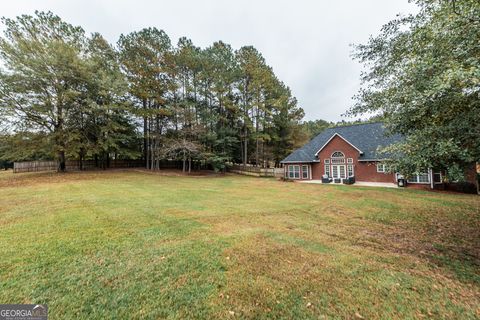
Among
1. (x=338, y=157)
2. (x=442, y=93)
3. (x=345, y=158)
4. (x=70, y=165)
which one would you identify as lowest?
(x=70, y=165)

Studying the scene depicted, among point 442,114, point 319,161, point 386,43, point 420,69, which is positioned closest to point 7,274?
point 420,69

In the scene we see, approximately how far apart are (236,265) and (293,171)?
2118 centimetres

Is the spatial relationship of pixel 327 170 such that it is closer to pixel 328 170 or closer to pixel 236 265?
pixel 328 170

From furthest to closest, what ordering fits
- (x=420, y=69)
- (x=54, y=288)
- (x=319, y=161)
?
1. (x=319, y=161)
2. (x=420, y=69)
3. (x=54, y=288)

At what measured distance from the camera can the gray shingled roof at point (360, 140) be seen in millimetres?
18841

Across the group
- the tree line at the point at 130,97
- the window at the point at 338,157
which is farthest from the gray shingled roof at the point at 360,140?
the tree line at the point at 130,97

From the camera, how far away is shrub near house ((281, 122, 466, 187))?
1875 centimetres

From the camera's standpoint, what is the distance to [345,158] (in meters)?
20.5

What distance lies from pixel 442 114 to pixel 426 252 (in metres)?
3.28

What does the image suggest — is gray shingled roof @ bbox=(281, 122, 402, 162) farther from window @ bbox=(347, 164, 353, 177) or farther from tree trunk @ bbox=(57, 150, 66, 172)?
tree trunk @ bbox=(57, 150, 66, 172)

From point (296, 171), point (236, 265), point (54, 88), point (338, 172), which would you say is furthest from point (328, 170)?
point (54, 88)

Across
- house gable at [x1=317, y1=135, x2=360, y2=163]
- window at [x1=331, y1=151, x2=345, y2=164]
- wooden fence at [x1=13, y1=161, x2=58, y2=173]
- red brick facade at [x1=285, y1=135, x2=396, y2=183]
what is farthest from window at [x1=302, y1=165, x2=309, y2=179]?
wooden fence at [x1=13, y1=161, x2=58, y2=173]

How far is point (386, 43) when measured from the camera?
676cm

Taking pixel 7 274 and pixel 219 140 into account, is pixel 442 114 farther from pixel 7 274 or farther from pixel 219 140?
pixel 219 140
